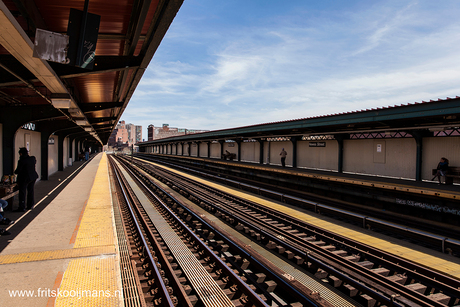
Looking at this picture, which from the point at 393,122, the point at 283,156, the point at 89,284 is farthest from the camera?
the point at 283,156

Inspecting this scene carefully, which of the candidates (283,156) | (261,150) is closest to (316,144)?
(283,156)

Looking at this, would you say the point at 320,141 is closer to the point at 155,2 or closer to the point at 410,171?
the point at 410,171

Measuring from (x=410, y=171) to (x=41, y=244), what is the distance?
48.2 ft

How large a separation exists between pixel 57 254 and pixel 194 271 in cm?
310

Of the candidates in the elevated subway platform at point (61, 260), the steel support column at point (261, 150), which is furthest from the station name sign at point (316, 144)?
the elevated subway platform at point (61, 260)

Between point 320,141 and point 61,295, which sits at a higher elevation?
point 320,141

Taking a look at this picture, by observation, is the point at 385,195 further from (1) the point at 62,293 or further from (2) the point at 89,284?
(1) the point at 62,293

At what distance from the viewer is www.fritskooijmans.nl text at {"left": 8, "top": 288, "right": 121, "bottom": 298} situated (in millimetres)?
4035

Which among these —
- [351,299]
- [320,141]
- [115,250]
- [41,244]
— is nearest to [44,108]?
[41,244]

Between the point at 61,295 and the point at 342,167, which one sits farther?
the point at 342,167

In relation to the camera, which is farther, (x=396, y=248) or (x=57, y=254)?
(x=396, y=248)

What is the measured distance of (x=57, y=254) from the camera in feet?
18.2

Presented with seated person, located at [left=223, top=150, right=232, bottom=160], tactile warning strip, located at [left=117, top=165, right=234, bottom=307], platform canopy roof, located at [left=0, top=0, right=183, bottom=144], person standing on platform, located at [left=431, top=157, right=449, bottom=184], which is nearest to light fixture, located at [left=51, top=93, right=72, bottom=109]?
platform canopy roof, located at [left=0, top=0, right=183, bottom=144]

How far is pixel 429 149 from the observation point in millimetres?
11164
